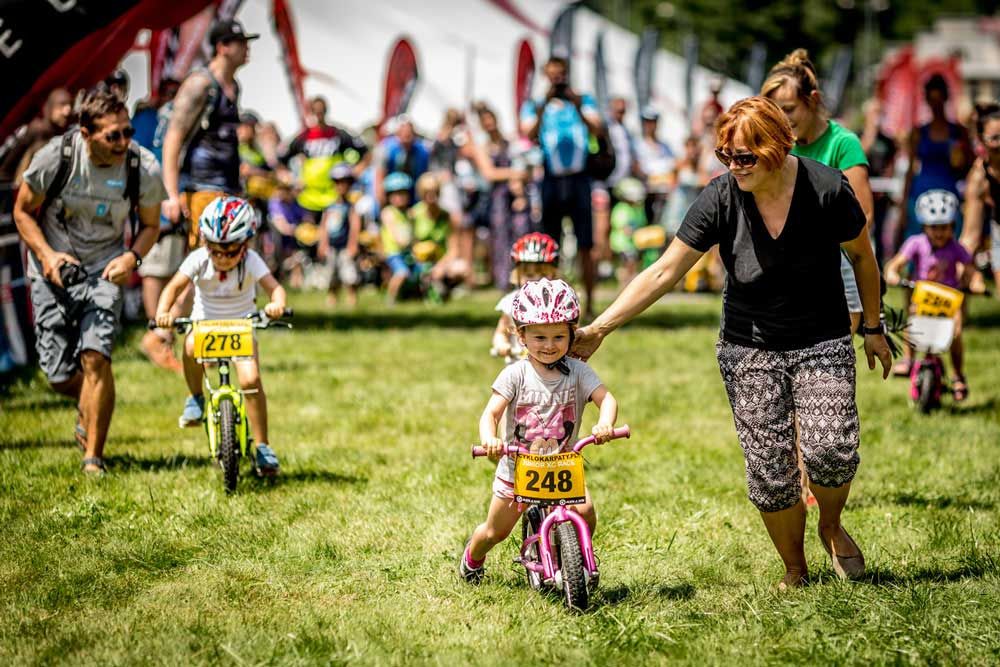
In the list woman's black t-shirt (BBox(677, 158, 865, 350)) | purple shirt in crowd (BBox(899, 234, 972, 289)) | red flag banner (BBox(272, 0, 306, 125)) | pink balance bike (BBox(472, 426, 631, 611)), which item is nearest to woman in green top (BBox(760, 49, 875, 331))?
woman's black t-shirt (BBox(677, 158, 865, 350))

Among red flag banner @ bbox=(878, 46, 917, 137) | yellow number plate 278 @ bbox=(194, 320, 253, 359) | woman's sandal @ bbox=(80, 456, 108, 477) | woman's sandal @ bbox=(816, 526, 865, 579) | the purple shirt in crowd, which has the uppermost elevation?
red flag banner @ bbox=(878, 46, 917, 137)

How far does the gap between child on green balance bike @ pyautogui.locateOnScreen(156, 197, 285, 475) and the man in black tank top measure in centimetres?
184

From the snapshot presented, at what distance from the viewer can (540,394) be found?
5.48m

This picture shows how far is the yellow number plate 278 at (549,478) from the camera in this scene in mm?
5223

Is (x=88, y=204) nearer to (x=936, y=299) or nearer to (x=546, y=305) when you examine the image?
(x=546, y=305)

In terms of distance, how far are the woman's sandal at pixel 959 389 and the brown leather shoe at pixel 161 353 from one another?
646cm

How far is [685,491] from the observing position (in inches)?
296

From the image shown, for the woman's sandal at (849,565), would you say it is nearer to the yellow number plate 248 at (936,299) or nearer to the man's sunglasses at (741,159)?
the man's sunglasses at (741,159)

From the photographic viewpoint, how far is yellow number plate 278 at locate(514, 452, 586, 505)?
522 cm

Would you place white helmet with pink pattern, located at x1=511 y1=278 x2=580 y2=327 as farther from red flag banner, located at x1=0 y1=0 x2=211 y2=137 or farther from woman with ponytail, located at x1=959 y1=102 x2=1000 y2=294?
red flag banner, located at x1=0 y1=0 x2=211 y2=137

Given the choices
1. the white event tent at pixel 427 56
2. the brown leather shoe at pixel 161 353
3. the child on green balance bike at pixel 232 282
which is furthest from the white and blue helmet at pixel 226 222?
the white event tent at pixel 427 56

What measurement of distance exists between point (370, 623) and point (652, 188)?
56.3 ft

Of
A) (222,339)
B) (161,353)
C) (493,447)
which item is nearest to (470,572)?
(493,447)

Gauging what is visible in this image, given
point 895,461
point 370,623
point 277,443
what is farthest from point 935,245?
point 370,623
